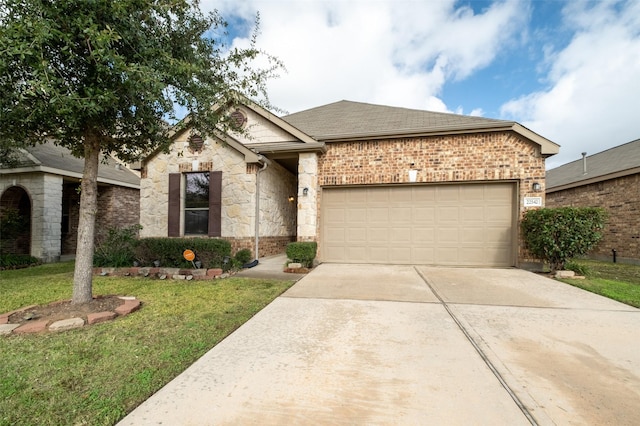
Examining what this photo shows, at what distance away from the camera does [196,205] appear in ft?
27.8

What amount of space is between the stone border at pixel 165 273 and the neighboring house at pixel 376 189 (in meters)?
1.56

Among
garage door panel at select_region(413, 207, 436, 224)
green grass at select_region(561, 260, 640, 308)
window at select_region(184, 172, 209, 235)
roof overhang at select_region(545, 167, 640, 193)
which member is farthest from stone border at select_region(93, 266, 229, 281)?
roof overhang at select_region(545, 167, 640, 193)

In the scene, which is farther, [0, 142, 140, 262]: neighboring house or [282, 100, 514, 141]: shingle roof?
[0, 142, 140, 262]: neighboring house

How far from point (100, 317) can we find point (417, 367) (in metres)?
3.90

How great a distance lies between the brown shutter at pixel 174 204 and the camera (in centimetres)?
828

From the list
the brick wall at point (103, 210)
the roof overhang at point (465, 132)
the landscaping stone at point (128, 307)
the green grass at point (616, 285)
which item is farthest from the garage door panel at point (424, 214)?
the brick wall at point (103, 210)

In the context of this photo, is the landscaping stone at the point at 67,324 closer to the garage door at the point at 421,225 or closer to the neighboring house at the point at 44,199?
the garage door at the point at 421,225

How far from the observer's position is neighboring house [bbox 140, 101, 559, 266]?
25.1 feet

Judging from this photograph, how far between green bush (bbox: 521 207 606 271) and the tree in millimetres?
6975

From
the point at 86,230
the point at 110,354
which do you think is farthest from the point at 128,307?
the point at 110,354

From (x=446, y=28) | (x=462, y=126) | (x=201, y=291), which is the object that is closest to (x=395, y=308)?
(x=201, y=291)

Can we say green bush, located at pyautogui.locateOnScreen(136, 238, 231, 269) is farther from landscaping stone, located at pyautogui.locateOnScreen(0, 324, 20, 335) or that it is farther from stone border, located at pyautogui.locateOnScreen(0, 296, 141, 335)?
landscaping stone, located at pyautogui.locateOnScreen(0, 324, 20, 335)

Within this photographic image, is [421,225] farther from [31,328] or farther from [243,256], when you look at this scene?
[31,328]

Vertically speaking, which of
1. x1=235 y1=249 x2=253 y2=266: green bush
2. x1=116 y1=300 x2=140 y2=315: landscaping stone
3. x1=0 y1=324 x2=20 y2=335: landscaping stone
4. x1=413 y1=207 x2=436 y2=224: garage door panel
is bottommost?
x1=0 y1=324 x2=20 y2=335: landscaping stone
